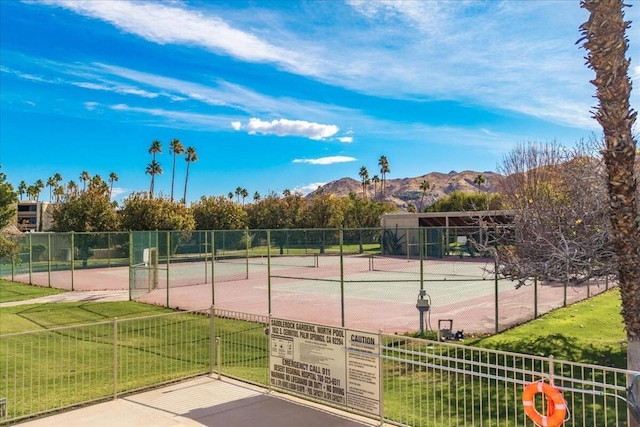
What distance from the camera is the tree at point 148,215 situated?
4381 centimetres

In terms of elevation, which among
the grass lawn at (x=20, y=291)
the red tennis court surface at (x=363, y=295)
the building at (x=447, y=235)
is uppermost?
the building at (x=447, y=235)

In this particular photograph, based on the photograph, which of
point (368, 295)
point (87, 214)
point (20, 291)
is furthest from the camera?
point (87, 214)

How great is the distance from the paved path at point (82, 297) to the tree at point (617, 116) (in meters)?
18.7

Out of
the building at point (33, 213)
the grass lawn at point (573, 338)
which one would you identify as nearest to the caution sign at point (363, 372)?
the grass lawn at point (573, 338)

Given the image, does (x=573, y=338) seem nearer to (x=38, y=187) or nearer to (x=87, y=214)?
(x=87, y=214)

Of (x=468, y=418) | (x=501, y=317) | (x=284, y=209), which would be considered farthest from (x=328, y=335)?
(x=284, y=209)

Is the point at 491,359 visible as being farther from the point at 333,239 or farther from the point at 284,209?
the point at 284,209

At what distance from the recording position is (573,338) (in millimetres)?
12578

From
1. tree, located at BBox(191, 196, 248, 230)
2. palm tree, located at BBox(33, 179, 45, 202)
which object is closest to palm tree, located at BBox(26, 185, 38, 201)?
palm tree, located at BBox(33, 179, 45, 202)

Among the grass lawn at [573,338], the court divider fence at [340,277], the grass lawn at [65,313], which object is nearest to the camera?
the grass lawn at [573,338]

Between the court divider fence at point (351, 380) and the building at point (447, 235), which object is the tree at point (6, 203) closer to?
the court divider fence at point (351, 380)

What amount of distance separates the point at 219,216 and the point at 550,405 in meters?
49.6

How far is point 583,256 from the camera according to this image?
9.78 metres

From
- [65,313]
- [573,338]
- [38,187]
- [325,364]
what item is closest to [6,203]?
[65,313]
